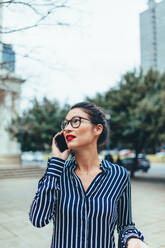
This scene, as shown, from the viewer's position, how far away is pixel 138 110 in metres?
13.8

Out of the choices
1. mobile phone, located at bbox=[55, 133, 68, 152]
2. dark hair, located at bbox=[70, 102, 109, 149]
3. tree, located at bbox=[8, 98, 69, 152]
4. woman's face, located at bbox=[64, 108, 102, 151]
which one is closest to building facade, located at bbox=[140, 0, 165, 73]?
dark hair, located at bbox=[70, 102, 109, 149]

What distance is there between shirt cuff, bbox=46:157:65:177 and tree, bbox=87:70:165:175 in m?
12.6

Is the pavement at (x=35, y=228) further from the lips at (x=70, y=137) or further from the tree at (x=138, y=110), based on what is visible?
the tree at (x=138, y=110)

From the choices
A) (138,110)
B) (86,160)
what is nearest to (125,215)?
(86,160)

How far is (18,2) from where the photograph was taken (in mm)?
4551

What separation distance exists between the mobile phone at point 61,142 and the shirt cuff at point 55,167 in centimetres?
A: 10

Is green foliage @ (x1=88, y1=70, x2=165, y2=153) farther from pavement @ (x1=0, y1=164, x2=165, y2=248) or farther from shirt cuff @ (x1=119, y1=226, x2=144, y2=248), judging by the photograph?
shirt cuff @ (x1=119, y1=226, x2=144, y2=248)

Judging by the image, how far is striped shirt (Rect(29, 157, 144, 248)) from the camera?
1221 millimetres

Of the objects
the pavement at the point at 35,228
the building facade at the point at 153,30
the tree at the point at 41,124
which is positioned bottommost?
the pavement at the point at 35,228

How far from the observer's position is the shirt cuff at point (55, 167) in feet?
4.09

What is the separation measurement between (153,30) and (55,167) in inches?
227

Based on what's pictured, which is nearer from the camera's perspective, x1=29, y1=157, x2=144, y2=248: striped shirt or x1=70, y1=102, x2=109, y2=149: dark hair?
x1=29, y1=157, x2=144, y2=248: striped shirt

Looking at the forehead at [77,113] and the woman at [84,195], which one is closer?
the woman at [84,195]

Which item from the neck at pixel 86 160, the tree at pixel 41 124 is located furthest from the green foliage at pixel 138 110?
the neck at pixel 86 160
